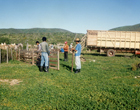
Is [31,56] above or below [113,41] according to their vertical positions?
below

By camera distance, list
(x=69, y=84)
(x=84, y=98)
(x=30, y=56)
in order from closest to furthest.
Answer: (x=84, y=98) < (x=69, y=84) < (x=30, y=56)

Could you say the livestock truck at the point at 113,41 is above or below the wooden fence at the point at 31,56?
above

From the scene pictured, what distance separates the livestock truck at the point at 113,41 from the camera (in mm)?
18422

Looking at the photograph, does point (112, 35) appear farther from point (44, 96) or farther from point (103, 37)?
point (44, 96)

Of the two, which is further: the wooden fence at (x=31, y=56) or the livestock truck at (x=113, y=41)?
the livestock truck at (x=113, y=41)

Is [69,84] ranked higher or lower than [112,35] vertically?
lower

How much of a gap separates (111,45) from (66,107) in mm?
15885

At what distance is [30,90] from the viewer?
5.32 meters

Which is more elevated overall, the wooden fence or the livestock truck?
the livestock truck

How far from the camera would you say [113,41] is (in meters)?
18.8

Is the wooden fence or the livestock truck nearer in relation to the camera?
the wooden fence

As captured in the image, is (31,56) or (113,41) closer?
(31,56)

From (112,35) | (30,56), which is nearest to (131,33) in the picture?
(112,35)

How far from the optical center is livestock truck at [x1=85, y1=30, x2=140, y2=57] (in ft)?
60.4
